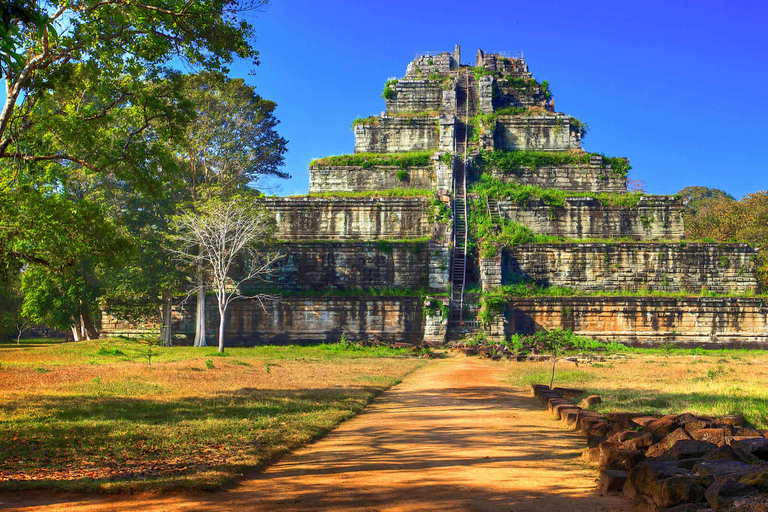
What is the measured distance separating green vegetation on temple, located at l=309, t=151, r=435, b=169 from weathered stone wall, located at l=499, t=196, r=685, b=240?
538 centimetres

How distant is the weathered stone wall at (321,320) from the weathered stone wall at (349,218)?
402 centimetres

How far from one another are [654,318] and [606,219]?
5371 millimetres

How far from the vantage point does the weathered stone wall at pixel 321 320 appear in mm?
24891

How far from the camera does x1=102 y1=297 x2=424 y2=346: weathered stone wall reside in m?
24.9

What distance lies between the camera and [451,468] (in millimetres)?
6504

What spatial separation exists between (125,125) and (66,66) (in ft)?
6.43

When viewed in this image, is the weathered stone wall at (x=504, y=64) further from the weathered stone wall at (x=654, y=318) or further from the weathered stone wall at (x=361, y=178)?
the weathered stone wall at (x=654, y=318)

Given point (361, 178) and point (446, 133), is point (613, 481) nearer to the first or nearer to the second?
point (361, 178)

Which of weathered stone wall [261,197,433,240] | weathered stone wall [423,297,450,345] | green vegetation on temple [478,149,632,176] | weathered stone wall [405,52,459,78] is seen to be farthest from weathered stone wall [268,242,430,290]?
weathered stone wall [405,52,459,78]

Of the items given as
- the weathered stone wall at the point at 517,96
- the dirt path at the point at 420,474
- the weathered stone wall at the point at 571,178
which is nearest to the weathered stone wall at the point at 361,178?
the weathered stone wall at the point at 571,178

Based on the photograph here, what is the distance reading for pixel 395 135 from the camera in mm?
32688

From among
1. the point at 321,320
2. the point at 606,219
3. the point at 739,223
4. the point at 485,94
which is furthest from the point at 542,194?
the point at 739,223

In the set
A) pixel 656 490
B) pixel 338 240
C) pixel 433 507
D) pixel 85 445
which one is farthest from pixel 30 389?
pixel 338 240

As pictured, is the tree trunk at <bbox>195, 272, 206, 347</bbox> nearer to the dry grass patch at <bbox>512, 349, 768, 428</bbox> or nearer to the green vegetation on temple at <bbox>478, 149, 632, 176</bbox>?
the dry grass patch at <bbox>512, 349, 768, 428</bbox>
